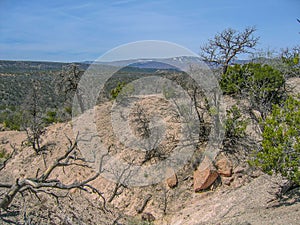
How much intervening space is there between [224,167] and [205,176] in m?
0.82

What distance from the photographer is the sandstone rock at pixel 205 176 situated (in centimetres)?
1094

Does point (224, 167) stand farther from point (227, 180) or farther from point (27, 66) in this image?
point (27, 66)

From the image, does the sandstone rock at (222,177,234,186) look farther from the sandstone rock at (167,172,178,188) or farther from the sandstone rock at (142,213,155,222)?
the sandstone rock at (142,213,155,222)

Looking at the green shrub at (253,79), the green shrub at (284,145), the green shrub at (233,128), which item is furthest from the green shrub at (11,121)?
the green shrub at (284,145)

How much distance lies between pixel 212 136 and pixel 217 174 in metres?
1.84

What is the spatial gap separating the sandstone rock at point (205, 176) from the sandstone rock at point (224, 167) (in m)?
0.24

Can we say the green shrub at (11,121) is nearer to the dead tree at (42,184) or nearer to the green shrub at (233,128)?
the green shrub at (233,128)

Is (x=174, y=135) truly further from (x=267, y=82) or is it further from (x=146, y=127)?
(x=267, y=82)

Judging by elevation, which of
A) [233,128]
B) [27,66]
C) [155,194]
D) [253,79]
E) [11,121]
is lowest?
[155,194]

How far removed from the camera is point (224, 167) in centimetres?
1132

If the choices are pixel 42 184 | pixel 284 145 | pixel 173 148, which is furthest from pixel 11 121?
pixel 42 184

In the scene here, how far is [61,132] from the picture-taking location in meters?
16.7

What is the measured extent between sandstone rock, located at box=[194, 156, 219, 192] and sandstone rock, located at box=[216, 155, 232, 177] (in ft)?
0.78

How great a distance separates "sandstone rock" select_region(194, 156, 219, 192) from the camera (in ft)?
35.9
